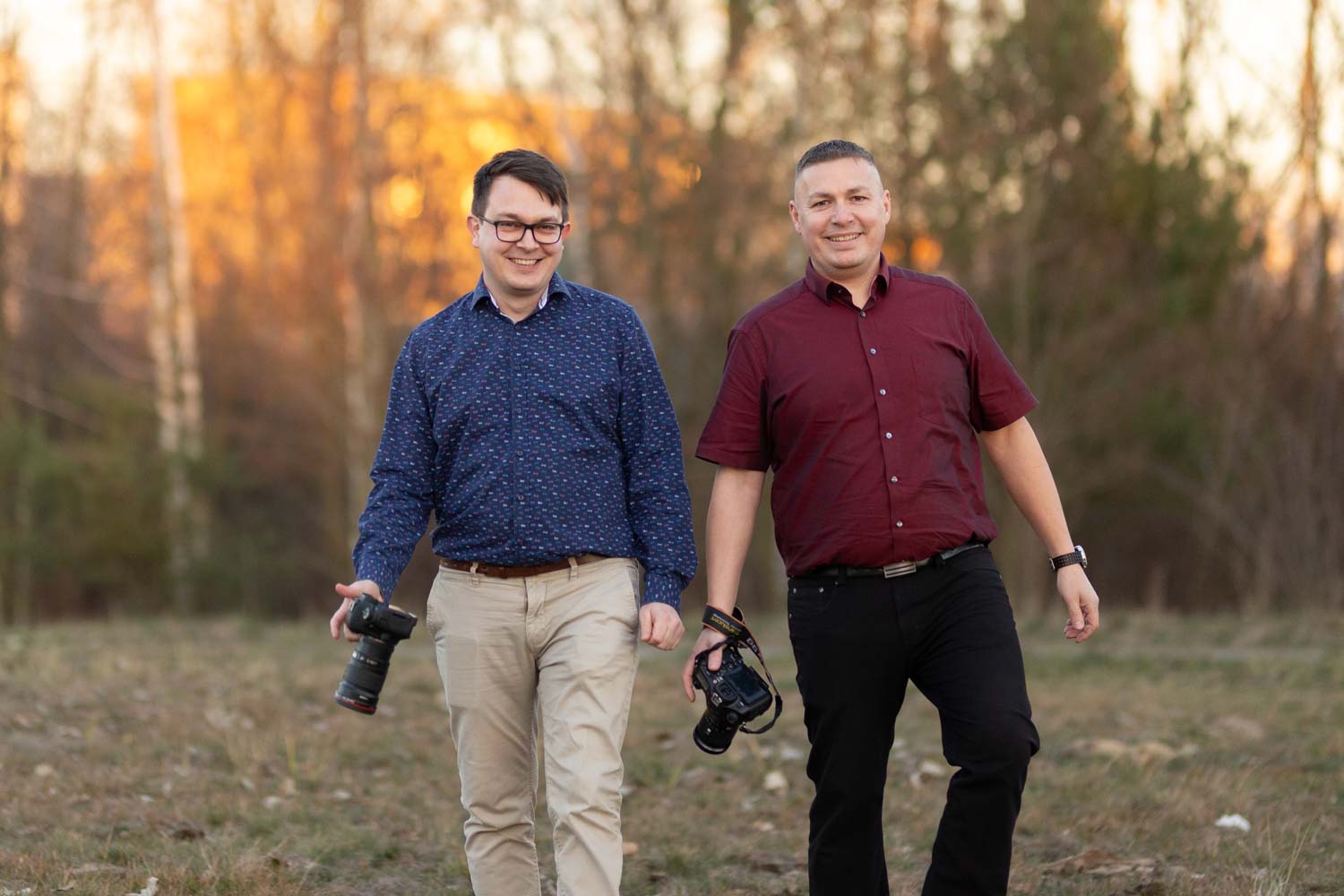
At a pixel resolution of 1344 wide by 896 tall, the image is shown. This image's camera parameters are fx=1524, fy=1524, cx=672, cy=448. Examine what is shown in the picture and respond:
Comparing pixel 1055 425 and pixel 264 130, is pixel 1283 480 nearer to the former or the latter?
pixel 1055 425

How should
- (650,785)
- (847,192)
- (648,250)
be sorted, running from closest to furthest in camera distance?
(847,192)
(650,785)
(648,250)

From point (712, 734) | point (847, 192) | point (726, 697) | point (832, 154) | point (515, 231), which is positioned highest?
point (832, 154)

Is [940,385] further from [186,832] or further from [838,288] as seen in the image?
[186,832]

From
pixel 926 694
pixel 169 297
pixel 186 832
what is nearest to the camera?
pixel 926 694

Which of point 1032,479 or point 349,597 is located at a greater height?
point 1032,479

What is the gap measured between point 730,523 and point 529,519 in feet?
2.00

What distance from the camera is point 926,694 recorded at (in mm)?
4121

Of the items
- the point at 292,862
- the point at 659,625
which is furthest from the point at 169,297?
the point at 659,625

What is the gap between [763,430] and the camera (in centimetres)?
438

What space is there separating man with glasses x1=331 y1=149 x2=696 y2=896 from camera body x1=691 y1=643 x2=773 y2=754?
0.63 ft

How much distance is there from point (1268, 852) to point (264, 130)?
892 inches

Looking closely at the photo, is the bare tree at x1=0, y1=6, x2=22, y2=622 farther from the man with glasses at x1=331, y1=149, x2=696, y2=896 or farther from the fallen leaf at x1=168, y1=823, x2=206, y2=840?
the man with glasses at x1=331, y1=149, x2=696, y2=896

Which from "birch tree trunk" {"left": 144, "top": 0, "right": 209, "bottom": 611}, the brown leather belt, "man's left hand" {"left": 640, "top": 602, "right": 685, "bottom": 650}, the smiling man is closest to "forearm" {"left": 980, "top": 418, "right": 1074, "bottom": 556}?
the smiling man

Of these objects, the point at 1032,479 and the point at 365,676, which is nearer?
the point at 365,676
